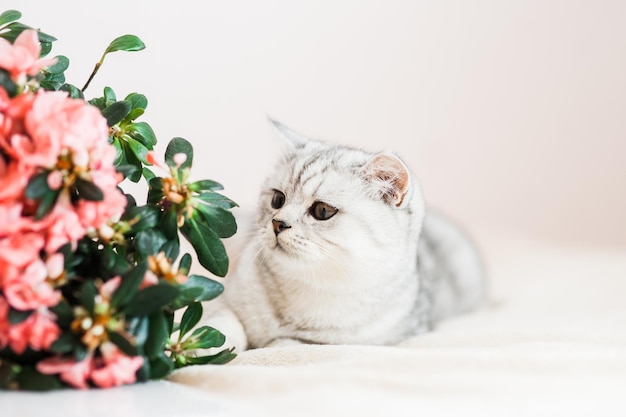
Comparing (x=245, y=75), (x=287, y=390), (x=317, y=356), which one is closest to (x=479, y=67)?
(x=245, y=75)

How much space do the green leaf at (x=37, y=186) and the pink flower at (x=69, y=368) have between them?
0.66 feet

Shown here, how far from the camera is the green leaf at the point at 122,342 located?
0.88m

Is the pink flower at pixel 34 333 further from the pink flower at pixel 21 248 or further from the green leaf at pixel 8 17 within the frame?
the green leaf at pixel 8 17

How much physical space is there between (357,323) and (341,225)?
217 millimetres

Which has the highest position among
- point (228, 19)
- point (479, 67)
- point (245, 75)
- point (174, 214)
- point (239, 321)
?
point (479, 67)

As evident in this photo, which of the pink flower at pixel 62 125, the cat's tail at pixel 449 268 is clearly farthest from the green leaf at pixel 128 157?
the cat's tail at pixel 449 268

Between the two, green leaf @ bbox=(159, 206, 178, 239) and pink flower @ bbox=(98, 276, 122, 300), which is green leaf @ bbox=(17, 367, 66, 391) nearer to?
pink flower @ bbox=(98, 276, 122, 300)

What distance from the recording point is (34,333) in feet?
2.83

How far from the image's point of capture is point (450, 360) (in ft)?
3.60

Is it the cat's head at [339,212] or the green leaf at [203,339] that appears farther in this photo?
the cat's head at [339,212]

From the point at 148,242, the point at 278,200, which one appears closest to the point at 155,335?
the point at 148,242

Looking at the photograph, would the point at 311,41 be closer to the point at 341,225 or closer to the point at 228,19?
the point at 228,19

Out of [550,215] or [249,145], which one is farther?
[550,215]

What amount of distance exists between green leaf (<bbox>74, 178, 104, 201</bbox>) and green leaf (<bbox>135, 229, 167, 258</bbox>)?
12 cm
